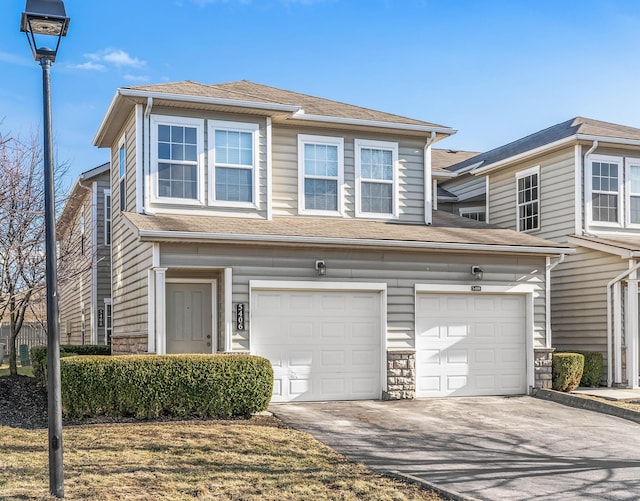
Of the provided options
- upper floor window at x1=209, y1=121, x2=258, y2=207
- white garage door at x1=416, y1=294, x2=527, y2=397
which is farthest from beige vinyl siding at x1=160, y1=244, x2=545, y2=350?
upper floor window at x1=209, y1=121, x2=258, y2=207

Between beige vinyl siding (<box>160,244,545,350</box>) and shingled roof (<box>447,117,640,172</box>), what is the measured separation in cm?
422

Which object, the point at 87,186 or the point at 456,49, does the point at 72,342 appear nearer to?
the point at 87,186

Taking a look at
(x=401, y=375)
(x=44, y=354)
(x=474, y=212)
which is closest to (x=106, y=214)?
(x=44, y=354)

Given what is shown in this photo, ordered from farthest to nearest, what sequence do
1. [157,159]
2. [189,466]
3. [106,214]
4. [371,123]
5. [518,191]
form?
[106,214], [518,191], [371,123], [157,159], [189,466]

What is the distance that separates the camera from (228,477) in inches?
315

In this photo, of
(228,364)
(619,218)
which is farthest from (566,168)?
(228,364)

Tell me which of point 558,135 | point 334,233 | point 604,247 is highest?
point 558,135

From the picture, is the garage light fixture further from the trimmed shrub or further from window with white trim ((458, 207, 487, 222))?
window with white trim ((458, 207, 487, 222))

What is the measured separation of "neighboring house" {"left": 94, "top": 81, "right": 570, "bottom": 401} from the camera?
43.7 feet

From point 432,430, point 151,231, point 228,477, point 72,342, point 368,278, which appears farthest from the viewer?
point 72,342

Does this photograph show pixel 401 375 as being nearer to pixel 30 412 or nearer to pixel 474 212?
pixel 30 412

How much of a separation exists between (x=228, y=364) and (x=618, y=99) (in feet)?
39.3

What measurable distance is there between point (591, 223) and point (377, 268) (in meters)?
6.38

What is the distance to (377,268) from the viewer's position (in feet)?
46.4
